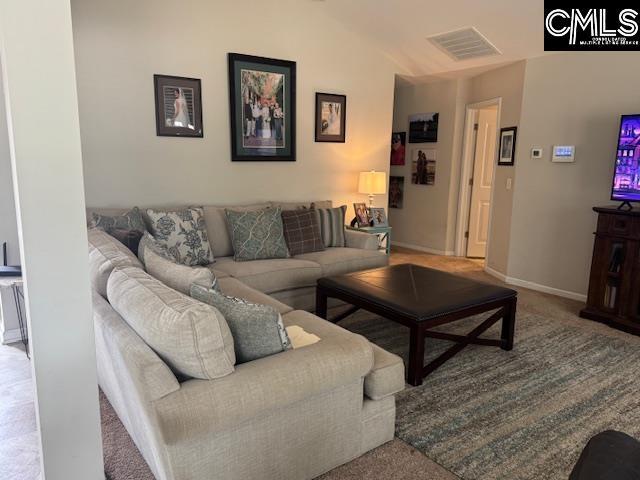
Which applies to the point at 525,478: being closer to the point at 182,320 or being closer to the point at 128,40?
the point at 182,320

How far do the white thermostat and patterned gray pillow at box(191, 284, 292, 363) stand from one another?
3.80 metres

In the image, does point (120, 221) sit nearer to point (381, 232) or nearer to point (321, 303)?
point (321, 303)

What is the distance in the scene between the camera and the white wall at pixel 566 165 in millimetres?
4055

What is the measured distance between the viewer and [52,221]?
1.38 meters

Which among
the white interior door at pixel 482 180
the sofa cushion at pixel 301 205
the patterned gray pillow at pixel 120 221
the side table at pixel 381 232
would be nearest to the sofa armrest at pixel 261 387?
the patterned gray pillow at pixel 120 221

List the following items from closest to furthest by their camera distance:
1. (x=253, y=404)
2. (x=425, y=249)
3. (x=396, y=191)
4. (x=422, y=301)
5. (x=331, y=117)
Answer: (x=253, y=404) < (x=422, y=301) < (x=331, y=117) < (x=425, y=249) < (x=396, y=191)

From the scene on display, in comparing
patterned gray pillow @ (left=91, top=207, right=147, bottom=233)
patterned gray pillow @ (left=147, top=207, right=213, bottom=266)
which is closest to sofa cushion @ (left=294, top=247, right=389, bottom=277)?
patterned gray pillow @ (left=147, top=207, right=213, bottom=266)

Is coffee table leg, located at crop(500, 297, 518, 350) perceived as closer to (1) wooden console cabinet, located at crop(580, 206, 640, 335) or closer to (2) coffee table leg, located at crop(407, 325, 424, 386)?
(2) coffee table leg, located at crop(407, 325, 424, 386)

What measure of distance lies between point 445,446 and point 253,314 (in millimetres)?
1148

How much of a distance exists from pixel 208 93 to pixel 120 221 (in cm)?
155

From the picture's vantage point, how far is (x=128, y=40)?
12.1 ft

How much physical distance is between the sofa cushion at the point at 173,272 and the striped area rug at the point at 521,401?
1210mm

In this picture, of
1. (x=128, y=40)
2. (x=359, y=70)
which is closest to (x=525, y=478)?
(x=128, y=40)

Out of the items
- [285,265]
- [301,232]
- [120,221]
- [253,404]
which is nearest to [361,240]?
[301,232]
